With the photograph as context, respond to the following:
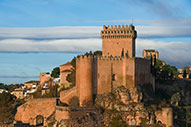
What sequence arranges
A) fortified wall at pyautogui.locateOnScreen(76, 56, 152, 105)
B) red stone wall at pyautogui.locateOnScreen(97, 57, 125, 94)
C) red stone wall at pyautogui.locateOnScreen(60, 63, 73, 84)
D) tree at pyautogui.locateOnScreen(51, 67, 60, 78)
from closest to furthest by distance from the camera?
fortified wall at pyautogui.locateOnScreen(76, 56, 152, 105) → red stone wall at pyautogui.locateOnScreen(97, 57, 125, 94) → red stone wall at pyautogui.locateOnScreen(60, 63, 73, 84) → tree at pyautogui.locateOnScreen(51, 67, 60, 78)

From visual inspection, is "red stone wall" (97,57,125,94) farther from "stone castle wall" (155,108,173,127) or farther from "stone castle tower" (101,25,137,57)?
"stone castle wall" (155,108,173,127)

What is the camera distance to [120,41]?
66.4 m

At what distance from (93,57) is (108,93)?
13.9ft

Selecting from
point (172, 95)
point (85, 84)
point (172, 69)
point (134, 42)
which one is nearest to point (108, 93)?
point (85, 84)

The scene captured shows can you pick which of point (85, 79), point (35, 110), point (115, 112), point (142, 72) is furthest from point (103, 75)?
point (35, 110)

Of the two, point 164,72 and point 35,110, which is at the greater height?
point 164,72

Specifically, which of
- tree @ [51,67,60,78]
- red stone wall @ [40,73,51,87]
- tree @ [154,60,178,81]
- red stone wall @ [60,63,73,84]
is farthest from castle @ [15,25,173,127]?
red stone wall @ [40,73,51,87]

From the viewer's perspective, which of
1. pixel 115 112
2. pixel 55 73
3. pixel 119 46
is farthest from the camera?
pixel 55 73

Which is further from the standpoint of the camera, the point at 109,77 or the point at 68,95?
the point at 68,95

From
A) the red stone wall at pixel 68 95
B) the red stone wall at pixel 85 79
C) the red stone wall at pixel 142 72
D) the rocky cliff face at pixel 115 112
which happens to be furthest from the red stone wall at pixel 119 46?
the rocky cliff face at pixel 115 112

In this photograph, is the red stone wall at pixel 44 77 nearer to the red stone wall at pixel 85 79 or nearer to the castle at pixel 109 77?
the castle at pixel 109 77

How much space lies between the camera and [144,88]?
211ft

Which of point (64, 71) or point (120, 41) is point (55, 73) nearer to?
point (64, 71)

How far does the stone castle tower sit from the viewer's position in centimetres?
6619
